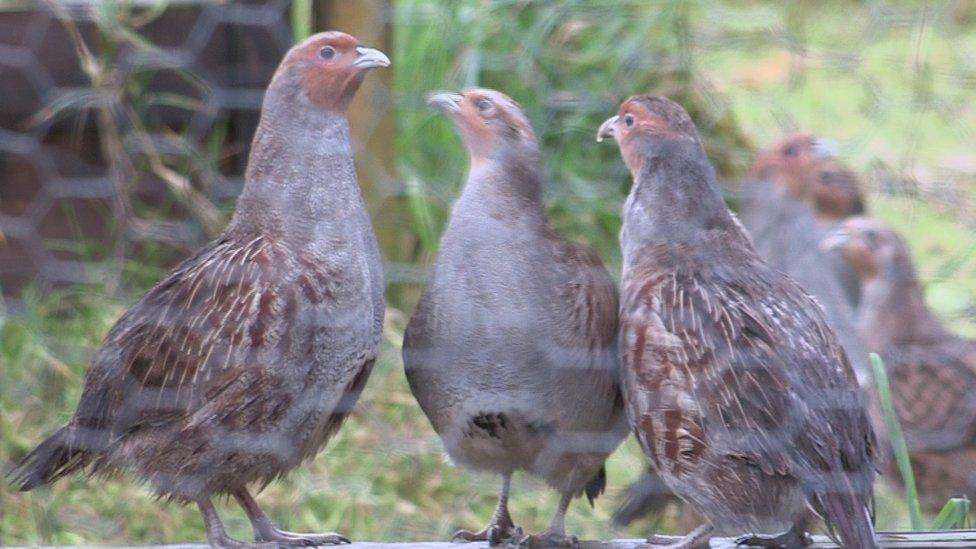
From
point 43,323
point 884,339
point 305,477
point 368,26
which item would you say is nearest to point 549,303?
point 368,26

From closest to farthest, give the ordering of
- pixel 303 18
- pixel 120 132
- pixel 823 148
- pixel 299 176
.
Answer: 1. pixel 299 176
2. pixel 303 18
3. pixel 120 132
4. pixel 823 148

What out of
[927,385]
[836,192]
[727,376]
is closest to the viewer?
[727,376]

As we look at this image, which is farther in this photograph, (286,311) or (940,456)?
(940,456)

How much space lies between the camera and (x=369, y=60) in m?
1.84

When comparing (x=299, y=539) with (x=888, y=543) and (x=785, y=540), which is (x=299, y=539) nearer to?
(x=785, y=540)

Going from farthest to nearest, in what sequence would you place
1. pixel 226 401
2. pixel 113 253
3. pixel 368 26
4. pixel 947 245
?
pixel 947 245, pixel 113 253, pixel 368 26, pixel 226 401

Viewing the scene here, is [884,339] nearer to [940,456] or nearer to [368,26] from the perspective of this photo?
[940,456]

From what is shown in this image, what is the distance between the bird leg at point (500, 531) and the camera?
196 cm

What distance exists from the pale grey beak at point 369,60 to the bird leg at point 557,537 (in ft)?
2.22

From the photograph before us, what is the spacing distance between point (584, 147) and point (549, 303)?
170cm

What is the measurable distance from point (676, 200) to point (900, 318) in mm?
1461

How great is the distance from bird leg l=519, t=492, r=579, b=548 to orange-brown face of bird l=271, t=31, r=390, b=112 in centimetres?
67

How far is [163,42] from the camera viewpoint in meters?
3.45

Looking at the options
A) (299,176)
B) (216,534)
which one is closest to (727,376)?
(299,176)
